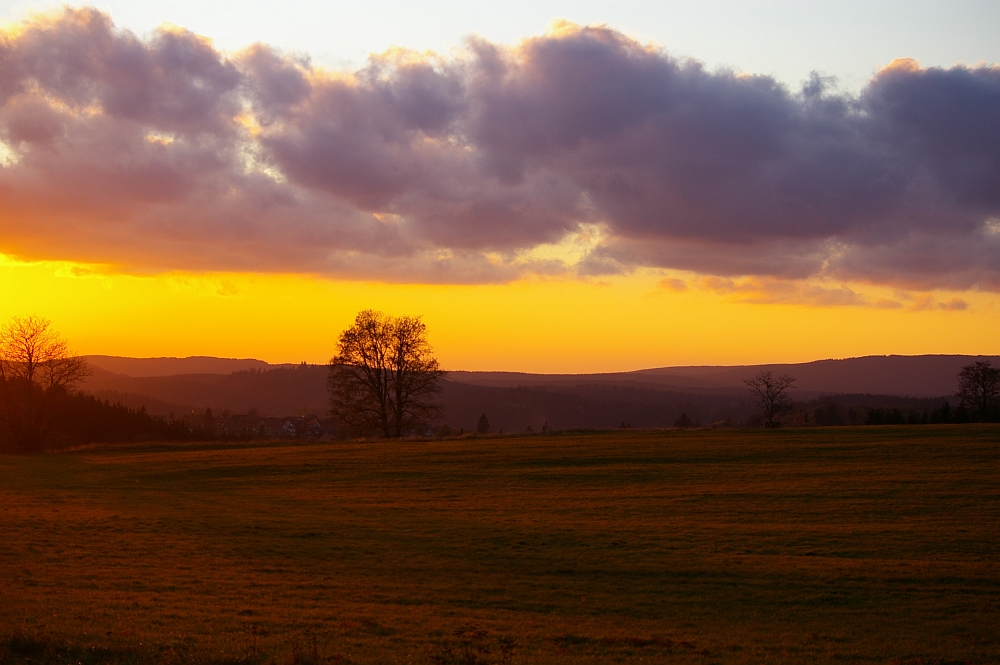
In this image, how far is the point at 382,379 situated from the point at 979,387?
181 ft

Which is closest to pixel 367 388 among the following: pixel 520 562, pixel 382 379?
pixel 382 379

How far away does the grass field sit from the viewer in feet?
41.9

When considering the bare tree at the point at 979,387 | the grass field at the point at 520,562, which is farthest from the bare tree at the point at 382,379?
the bare tree at the point at 979,387

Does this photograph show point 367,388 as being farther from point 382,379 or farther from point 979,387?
point 979,387

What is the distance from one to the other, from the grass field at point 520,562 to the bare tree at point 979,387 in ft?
106

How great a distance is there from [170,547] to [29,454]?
4036 centimetres

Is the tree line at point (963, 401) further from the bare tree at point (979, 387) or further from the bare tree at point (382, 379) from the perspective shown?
the bare tree at point (382, 379)

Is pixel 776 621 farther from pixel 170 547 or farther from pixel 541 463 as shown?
pixel 541 463

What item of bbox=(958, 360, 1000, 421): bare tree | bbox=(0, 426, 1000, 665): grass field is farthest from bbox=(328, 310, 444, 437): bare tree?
bbox=(958, 360, 1000, 421): bare tree

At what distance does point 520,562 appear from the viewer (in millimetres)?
20266

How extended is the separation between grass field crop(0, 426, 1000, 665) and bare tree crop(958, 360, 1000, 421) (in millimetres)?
32344

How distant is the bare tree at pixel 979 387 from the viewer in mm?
68375

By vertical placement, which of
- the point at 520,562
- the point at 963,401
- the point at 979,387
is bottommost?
the point at 520,562

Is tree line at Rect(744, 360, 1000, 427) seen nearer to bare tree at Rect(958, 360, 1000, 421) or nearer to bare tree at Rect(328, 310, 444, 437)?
bare tree at Rect(958, 360, 1000, 421)
